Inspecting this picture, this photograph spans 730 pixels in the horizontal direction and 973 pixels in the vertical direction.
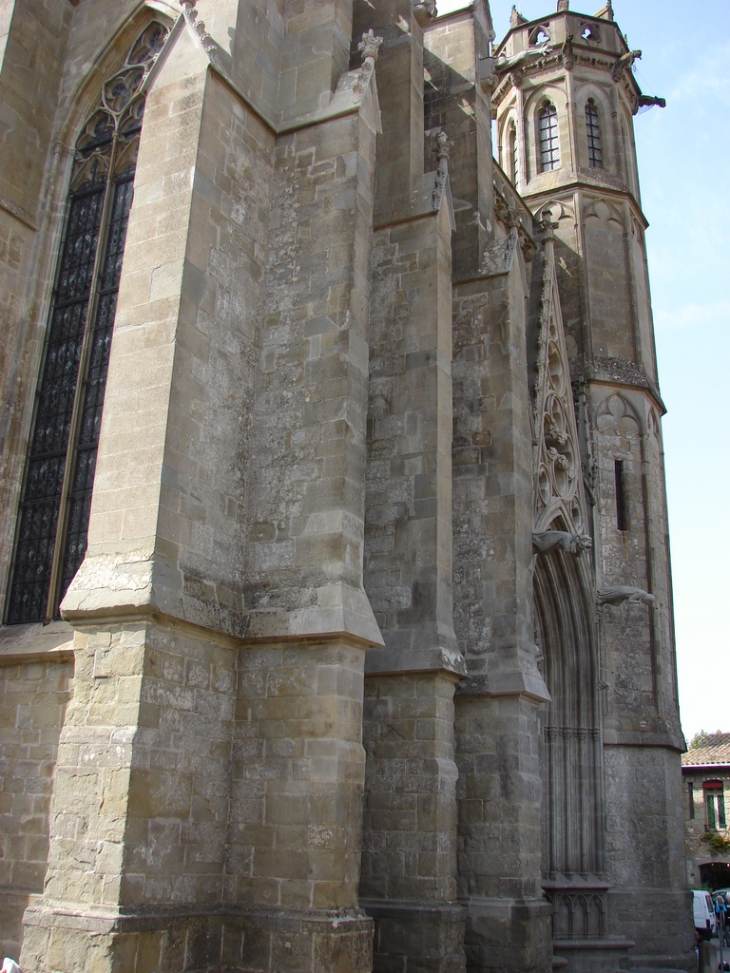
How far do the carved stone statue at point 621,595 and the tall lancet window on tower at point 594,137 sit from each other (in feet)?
27.2

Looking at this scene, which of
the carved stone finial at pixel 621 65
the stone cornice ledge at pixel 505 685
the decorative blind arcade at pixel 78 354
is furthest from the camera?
the carved stone finial at pixel 621 65

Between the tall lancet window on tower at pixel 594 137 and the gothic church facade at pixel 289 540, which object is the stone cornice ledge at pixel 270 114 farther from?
the tall lancet window on tower at pixel 594 137

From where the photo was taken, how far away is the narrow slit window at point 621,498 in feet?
51.0

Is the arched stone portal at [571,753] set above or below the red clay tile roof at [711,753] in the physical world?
below

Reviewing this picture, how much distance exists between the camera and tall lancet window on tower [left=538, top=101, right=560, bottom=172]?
1838 cm

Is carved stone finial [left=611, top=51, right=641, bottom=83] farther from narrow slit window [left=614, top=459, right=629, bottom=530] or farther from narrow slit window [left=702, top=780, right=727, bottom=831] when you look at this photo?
narrow slit window [left=702, top=780, right=727, bottom=831]

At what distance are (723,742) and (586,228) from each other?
1017 inches

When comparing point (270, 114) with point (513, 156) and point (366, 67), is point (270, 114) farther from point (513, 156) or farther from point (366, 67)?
point (513, 156)

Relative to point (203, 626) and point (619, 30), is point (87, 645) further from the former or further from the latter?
point (619, 30)

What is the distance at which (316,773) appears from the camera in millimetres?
7289

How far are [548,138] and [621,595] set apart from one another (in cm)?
898

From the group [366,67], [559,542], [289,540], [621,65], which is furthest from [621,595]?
[621,65]

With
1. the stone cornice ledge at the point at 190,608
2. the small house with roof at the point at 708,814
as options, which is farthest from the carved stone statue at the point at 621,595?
the small house with roof at the point at 708,814

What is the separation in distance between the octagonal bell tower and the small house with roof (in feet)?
73.8
